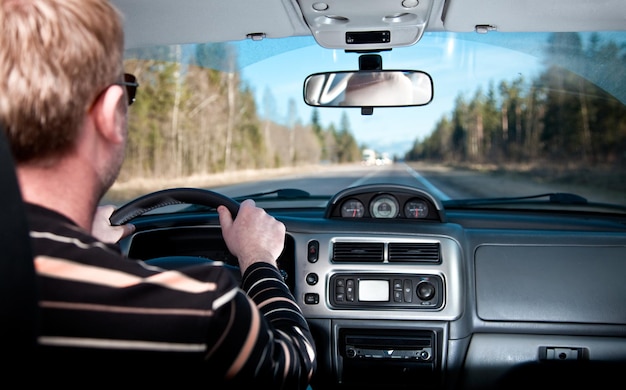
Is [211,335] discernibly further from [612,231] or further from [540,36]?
[540,36]

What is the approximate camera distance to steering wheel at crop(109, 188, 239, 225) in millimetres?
3027

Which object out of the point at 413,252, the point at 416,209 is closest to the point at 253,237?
the point at 413,252

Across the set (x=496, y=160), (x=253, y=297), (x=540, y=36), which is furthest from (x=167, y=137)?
(x=253, y=297)

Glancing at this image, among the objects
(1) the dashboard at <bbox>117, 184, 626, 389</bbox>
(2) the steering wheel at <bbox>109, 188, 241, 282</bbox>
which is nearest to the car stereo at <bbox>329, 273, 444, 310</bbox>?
(1) the dashboard at <bbox>117, 184, 626, 389</bbox>

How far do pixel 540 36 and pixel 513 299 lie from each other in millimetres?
1914

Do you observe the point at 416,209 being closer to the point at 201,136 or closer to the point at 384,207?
the point at 384,207

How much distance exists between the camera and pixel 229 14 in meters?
4.24

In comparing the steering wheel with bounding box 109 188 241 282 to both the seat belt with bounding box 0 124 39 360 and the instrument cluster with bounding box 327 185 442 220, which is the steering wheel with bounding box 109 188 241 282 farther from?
the seat belt with bounding box 0 124 39 360

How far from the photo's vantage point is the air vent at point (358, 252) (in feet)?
13.7

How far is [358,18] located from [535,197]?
6.51 feet

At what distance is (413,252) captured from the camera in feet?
13.6

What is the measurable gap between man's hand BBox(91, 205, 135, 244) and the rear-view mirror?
1.98 metres

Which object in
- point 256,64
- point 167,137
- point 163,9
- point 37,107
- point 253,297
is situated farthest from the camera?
point 167,137

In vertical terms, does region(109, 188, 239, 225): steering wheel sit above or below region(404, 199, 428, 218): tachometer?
above
